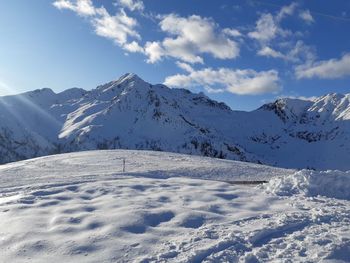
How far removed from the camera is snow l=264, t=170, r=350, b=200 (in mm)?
15316

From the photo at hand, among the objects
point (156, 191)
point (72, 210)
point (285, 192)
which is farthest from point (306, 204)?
point (72, 210)

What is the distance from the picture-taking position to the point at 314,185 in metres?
15.7

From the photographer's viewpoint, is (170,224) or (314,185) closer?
(170,224)

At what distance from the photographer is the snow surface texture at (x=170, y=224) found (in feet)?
30.3

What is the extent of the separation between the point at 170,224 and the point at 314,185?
686 cm

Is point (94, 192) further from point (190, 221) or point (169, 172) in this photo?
point (169, 172)

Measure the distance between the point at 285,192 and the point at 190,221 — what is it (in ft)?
16.5

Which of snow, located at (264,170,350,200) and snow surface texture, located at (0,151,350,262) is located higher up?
snow, located at (264,170,350,200)

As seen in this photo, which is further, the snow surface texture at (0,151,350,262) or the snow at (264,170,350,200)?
the snow at (264,170,350,200)

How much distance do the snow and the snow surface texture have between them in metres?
0.10

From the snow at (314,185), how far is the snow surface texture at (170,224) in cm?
10

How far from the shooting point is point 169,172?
948 inches

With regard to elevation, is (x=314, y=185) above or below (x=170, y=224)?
above

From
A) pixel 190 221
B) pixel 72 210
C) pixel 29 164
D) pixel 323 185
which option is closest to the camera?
pixel 190 221
